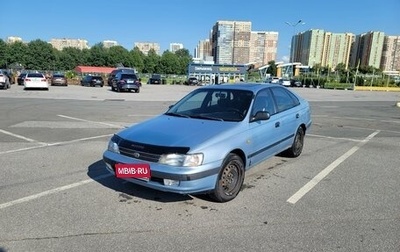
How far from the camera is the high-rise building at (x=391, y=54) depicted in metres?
93.6

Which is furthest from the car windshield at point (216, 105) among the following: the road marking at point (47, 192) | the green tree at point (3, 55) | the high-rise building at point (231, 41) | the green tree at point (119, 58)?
the green tree at point (119, 58)

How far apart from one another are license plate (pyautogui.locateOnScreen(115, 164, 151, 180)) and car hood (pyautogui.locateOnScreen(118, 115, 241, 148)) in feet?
0.99

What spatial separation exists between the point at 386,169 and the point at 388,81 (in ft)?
205

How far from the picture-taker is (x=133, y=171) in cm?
392

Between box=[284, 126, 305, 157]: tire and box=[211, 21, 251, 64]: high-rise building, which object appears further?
box=[211, 21, 251, 64]: high-rise building

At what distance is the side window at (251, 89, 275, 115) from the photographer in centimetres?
502

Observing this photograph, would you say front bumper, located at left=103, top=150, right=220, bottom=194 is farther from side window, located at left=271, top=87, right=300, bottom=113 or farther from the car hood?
side window, located at left=271, top=87, right=300, bottom=113

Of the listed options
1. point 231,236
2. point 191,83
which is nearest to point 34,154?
point 231,236

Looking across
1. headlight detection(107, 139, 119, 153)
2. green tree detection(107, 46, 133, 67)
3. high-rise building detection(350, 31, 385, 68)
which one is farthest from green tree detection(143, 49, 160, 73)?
headlight detection(107, 139, 119, 153)

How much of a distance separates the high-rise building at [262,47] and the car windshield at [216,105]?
10533cm

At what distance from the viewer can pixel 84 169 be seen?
18.1 feet

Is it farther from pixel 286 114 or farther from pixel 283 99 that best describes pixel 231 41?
pixel 286 114

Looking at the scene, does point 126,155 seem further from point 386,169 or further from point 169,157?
point 386,169

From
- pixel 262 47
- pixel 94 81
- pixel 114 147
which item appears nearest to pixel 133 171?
pixel 114 147
